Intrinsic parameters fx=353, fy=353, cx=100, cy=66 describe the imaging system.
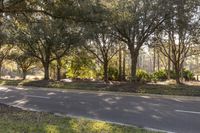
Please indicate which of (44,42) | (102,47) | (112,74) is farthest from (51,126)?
(112,74)

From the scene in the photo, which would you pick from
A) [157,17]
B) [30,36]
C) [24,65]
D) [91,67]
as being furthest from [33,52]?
[157,17]

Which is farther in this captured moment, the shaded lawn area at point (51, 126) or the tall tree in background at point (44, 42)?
the tall tree in background at point (44, 42)

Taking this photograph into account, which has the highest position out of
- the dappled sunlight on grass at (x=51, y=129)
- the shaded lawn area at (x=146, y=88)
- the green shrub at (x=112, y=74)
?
the green shrub at (x=112, y=74)

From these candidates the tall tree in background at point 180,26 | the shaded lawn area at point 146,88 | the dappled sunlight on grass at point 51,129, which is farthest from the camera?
the tall tree in background at point 180,26

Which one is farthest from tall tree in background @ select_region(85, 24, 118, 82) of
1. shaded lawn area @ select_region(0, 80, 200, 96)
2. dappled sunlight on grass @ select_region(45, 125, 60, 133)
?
dappled sunlight on grass @ select_region(45, 125, 60, 133)

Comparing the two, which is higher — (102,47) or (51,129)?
(102,47)

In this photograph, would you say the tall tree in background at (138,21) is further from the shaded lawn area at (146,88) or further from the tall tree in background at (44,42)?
the tall tree in background at (44,42)

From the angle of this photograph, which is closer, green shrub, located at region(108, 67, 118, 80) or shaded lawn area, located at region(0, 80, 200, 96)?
shaded lawn area, located at region(0, 80, 200, 96)

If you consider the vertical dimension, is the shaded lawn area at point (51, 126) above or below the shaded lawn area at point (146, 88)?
below

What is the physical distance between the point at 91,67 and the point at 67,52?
508 cm

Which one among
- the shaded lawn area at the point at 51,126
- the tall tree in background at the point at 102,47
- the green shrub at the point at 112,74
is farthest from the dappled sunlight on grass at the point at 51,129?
the green shrub at the point at 112,74

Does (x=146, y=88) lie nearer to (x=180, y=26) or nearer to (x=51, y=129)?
(x=180, y=26)

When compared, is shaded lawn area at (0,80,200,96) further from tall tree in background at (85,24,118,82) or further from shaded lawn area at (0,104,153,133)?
shaded lawn area at (0,104,153,133)

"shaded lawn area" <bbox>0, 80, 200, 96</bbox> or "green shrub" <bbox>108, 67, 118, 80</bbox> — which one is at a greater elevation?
"green shrub" <bbox>108, 67, 118, 80</bbox>
